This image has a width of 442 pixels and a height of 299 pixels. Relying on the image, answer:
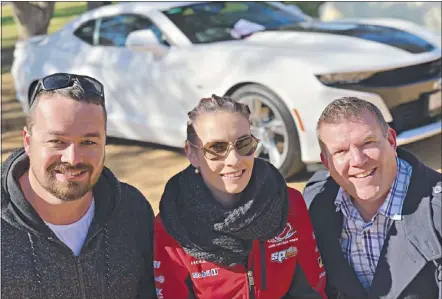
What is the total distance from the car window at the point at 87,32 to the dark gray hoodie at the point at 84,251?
15.1 feet

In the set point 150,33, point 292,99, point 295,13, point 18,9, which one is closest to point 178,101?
point 150,33

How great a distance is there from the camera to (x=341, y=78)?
5.18 m

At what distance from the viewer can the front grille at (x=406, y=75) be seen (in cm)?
522

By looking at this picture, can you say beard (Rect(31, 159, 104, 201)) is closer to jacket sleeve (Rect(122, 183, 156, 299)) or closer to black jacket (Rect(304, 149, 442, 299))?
jacket sleeve (Rect(122, 183, 156, 299))

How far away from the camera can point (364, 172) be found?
96.6 inches

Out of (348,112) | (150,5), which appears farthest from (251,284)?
(150,5)

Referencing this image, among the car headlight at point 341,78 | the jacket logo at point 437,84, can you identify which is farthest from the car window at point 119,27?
the jacket logo at point 437,84

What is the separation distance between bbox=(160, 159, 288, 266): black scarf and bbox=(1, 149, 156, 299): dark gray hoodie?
19 centimetres

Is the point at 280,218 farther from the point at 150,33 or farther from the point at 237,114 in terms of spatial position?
the point at 150,33

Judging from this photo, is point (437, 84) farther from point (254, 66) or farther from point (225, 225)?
point (225, 225)

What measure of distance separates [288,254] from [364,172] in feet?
1.35

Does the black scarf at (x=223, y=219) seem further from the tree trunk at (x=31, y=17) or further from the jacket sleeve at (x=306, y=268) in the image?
the tree trunk at (x=31, y=17)

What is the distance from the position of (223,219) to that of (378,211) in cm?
59

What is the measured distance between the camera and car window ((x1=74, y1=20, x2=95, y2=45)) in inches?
275
